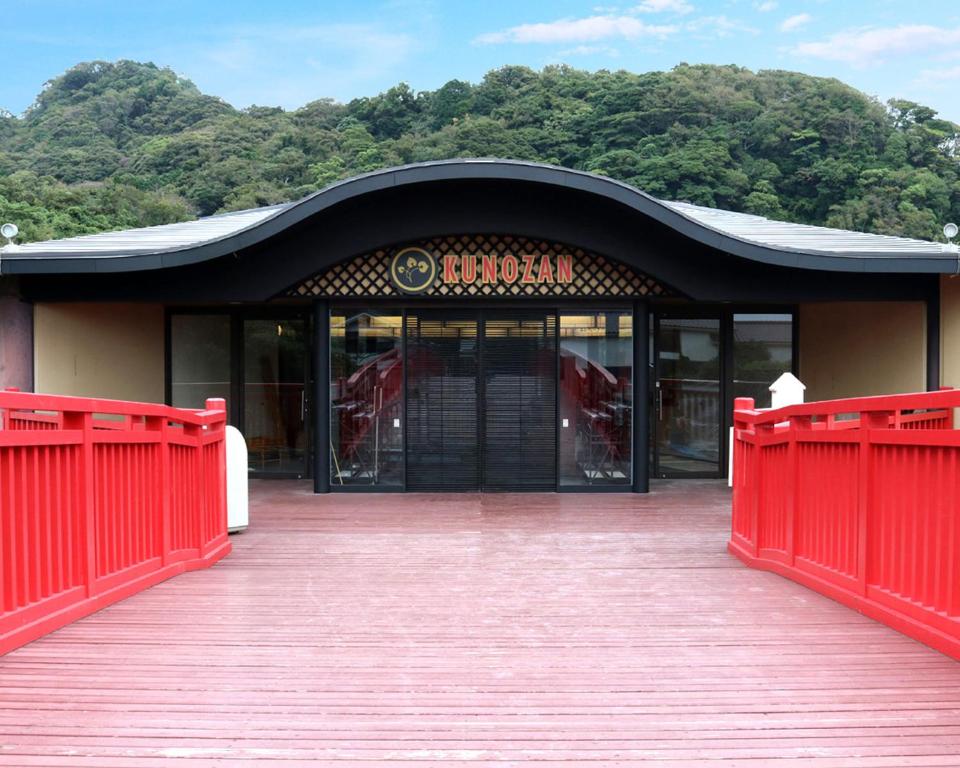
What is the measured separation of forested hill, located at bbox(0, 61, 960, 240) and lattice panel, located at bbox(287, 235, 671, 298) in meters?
21.0

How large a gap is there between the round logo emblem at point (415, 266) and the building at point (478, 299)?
0.08 ft

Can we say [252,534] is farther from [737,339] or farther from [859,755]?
[737,339]

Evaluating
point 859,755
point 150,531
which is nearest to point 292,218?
point 150,531

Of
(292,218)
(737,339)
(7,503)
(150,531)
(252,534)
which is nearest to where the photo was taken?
(7,503)

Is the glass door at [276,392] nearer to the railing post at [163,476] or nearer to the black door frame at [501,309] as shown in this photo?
the black door frame at [501,309]

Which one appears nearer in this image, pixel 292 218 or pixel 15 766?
pixel 15 766

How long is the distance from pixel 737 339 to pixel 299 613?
7.74 meters

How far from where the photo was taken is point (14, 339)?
9.48 m

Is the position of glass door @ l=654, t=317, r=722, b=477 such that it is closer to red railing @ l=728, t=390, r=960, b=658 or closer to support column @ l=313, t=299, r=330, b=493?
support column @ l=313, t=299, r=330, b=493

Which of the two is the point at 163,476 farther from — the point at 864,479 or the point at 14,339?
the point at 14,339

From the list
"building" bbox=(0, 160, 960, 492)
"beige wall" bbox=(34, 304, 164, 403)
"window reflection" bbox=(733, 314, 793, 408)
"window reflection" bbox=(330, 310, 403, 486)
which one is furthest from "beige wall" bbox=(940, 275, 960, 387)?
"beige wall" bbox=(34, 304, 164, 403)

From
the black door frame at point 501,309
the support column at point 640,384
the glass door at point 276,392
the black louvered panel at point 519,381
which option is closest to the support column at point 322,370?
Result: the black door frame at point 501,309

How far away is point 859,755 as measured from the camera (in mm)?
3043

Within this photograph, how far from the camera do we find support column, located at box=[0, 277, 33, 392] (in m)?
9.41
